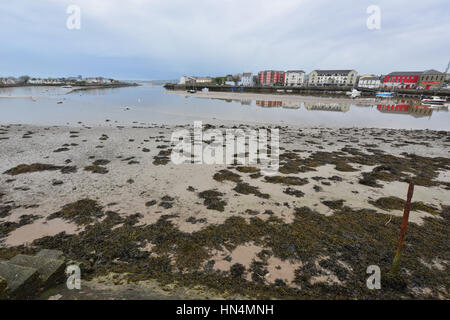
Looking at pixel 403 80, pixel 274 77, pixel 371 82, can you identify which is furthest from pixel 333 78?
pixel 274 77

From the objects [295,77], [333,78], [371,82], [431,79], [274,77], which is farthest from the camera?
[274,77]

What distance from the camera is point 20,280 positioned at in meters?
2.97

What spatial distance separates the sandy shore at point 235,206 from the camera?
4.98 m

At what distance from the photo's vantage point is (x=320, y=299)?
12.8 feet

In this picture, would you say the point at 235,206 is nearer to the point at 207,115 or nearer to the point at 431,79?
the point at 207,115

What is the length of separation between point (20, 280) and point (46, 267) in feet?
2.01

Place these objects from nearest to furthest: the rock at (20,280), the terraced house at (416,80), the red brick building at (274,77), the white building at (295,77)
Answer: the rock at (20,280)
the terraced house at (416,80)
the white building at (295,77)
the red brick building at (274,77)

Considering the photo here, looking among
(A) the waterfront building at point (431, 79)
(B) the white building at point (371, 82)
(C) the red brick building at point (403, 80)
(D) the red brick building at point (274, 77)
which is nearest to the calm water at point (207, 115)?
(A) the waterfront building at point (431, 79)

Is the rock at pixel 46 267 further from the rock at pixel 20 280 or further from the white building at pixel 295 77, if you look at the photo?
the white building at pixel 295 77

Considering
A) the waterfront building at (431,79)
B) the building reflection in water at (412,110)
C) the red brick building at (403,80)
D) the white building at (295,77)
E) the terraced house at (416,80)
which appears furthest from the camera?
the white building at (295,77)

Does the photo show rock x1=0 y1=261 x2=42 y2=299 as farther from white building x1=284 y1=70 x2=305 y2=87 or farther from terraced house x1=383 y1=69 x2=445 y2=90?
white building x1=284 y1=70 x2=305 y2=87

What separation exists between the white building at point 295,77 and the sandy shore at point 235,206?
144 m
